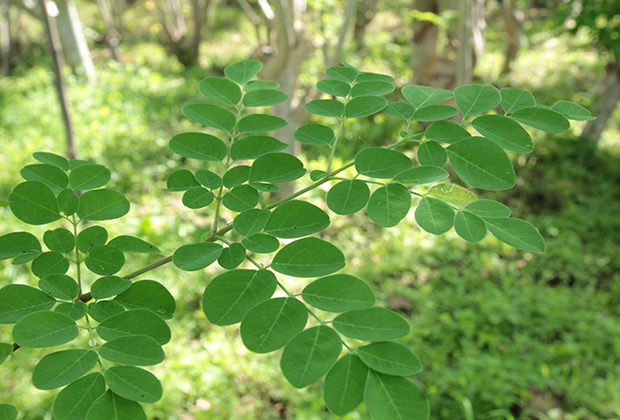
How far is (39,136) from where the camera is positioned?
423 centimetres

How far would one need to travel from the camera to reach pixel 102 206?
0.56 m

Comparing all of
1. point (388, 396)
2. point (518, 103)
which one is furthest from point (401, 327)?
point (518, 103)

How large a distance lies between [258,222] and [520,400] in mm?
2108

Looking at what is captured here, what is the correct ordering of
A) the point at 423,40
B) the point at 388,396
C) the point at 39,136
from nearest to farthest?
the point at 388,396 < the point at 39,136 < the point at 423,40

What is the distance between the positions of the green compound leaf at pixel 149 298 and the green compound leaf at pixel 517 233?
36 cm

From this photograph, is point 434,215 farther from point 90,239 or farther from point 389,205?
point 90,239

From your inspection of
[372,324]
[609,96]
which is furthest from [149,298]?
[609,96]

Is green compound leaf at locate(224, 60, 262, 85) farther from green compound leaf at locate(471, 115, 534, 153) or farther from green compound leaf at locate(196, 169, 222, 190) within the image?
green compound leaf at locate(471, 115, 534, 153)

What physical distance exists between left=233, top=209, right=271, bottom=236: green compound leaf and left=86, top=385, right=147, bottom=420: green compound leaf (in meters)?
0.21

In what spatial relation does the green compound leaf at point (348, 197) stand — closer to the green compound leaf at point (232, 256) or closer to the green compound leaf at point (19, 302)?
the green compound leaf at point (232, 256)

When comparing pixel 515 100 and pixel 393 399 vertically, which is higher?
pixel 515 100

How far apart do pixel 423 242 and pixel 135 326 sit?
3258 mm

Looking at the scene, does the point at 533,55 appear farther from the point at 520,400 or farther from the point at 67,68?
the point at 67,68

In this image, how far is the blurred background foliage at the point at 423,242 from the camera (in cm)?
211
